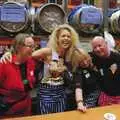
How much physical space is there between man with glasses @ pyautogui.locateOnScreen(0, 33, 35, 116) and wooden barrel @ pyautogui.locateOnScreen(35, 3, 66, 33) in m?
0.64

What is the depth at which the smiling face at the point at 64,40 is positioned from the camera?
3.48 m

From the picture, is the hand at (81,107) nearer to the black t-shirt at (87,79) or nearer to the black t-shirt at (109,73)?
the black t-shirt at (87,79)

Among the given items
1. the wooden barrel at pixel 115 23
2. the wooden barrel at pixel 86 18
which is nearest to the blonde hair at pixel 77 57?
the wooden barrel at pixel 86 18

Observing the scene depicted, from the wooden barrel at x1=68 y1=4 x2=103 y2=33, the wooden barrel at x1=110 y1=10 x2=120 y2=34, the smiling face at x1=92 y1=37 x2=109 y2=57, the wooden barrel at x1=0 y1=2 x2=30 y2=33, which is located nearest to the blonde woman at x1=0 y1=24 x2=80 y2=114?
the smiling face at x1=92 y1=37 x2=109 y2=57

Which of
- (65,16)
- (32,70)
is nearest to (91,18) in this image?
(65,16)

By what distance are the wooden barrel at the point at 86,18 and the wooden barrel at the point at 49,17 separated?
160 millimetres

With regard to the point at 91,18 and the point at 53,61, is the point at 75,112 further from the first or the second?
the point at 91,18

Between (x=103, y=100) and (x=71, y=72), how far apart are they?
41cm

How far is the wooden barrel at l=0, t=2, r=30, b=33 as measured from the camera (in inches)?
155

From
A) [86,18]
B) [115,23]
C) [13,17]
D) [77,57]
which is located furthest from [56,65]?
[115,23]

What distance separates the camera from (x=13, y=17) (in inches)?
156

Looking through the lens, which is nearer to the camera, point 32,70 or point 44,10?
point 32,70

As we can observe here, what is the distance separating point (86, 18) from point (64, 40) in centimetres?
81

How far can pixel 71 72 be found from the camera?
11.6 feet
